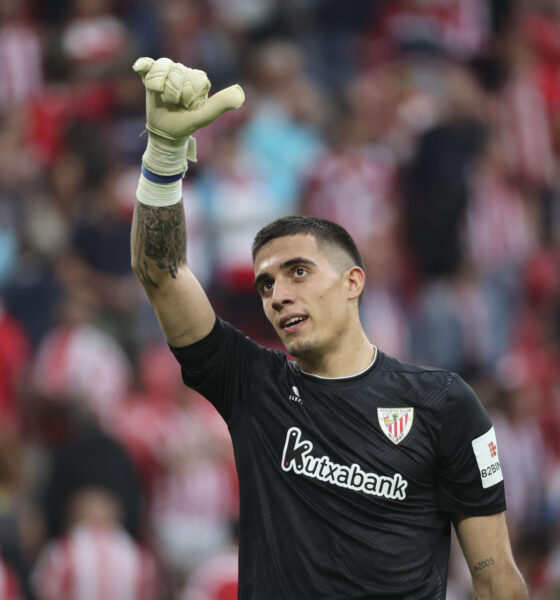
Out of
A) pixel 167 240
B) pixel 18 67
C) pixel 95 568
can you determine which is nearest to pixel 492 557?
pixel 167 240

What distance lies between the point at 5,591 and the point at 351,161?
4.57 metres

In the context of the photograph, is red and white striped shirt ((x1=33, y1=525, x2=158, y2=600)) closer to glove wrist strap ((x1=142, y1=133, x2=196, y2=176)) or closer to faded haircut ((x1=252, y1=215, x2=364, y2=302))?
faded haircut ((x1=252, y1=215, x2=364, y2=302))

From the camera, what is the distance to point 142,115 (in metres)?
9.60

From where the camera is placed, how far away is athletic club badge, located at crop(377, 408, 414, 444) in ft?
11.1

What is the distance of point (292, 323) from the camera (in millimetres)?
3463

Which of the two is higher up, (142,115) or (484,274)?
(142,115)

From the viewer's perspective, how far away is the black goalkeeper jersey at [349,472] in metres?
3.26

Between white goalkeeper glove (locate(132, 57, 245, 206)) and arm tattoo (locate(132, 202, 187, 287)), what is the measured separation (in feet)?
0.12

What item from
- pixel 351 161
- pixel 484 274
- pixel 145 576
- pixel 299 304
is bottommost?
pixel 145 576

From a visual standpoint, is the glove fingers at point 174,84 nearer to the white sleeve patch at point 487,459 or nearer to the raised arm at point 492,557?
the white sleeve patch at point 487,459

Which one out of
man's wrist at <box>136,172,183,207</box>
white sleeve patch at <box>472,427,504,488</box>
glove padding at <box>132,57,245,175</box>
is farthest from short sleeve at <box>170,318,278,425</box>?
white sleeve patch at <box>472,427,504,488</box>

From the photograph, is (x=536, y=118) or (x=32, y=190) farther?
Answer: (x=536, y=118)

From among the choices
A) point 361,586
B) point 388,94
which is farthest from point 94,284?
point 361,586

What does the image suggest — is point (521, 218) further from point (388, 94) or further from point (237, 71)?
point (237, 71)
